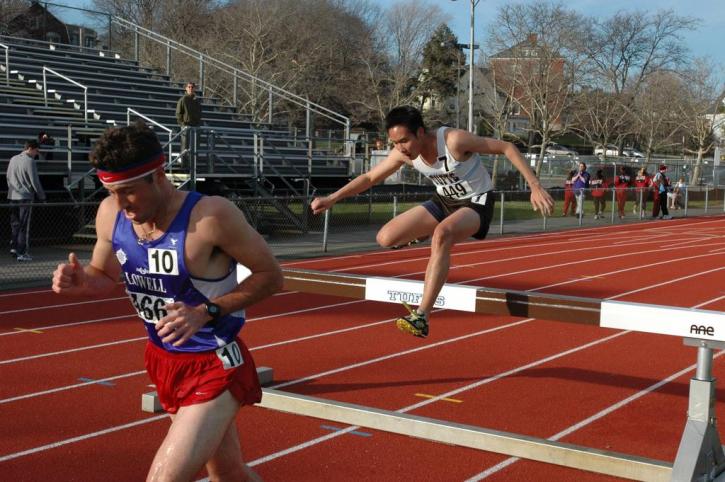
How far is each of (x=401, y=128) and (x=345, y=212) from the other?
1390 centimetres

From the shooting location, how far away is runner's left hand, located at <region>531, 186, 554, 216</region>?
17.3 feet

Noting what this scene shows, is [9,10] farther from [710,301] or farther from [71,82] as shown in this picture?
[710,301]

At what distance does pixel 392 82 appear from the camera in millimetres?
47688

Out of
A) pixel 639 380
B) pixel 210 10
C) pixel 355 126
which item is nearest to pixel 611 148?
pixel 355 126

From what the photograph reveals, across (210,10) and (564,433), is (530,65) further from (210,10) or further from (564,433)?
(564,433)

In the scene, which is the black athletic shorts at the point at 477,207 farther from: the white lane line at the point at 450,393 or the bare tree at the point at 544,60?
the bare tree at the point at 544,60

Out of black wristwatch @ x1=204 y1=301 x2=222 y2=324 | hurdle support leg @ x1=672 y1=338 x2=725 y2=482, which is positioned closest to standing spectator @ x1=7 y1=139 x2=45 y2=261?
hurdle support leg @ x1=672 y1=338 x2=725 y2=482

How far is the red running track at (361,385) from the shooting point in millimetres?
5242

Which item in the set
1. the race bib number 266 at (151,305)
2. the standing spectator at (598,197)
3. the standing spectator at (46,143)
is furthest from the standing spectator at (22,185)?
the standing spectator at (598,197)

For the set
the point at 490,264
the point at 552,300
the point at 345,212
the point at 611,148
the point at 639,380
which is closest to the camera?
the point at 552,300

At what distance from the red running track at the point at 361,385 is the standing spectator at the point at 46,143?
5932 millimetres

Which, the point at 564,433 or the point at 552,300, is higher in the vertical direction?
the point at 552,300

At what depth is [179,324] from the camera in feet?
9.75

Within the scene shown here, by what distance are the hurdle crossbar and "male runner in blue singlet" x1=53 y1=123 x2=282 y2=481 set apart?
84.7 inches
